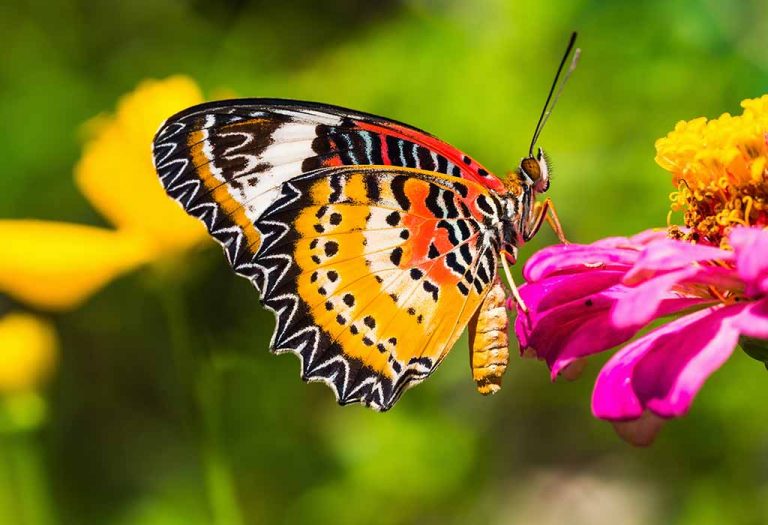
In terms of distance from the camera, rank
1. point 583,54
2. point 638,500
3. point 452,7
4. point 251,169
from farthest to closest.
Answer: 1. point 638,500
2. point 452,7
3. point 583,54
4. point 251,169

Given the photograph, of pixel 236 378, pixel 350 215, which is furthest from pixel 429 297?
pixel 236 378

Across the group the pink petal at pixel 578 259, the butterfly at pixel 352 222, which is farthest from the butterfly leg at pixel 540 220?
the pink petal at pixel 578 259

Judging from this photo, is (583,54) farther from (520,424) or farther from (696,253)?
(696,253)

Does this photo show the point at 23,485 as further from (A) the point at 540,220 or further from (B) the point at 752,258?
(B) the point at 752,258

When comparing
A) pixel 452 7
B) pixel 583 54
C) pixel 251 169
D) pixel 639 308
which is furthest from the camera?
pixel 452 7

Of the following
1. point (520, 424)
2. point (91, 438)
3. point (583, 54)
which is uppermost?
point (583, 54)

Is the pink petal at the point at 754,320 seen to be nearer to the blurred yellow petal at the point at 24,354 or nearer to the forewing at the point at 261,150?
the forewing at the point at 261,150

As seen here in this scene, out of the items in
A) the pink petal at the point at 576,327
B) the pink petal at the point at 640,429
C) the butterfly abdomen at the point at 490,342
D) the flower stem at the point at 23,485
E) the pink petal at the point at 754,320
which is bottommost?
the flower stem at the point at 23,485
